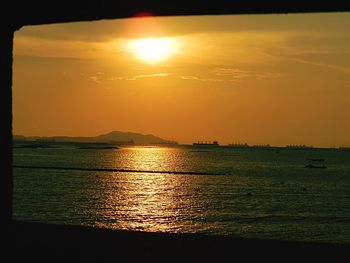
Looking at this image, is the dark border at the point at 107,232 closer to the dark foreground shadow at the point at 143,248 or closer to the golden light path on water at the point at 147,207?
the dark foreground shadow at the point at 143,248

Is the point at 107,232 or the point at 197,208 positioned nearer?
the point at 107,232

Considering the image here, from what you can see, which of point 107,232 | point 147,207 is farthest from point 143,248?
point 147,207

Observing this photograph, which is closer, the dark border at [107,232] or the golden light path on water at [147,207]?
the dark border at [107,232]

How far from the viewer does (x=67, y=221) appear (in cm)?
4803

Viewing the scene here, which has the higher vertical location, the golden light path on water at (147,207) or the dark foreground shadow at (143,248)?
the dark foreground shadow at (143,248)

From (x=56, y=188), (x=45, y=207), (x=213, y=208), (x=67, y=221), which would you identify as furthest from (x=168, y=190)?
(x=67, y=221)

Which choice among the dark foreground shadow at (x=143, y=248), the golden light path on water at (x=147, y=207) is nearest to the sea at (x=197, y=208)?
the golden light path on water at (x=147, y=207)

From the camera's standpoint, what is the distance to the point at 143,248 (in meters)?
8.93

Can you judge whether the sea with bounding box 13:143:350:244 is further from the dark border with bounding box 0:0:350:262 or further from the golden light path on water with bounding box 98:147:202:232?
the dark border with bounding box 0:0:350:262

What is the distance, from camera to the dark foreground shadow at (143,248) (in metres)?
8.23

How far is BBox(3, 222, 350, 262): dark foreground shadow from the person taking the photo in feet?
27.0

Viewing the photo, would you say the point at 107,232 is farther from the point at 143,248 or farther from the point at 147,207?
the point at 147,207

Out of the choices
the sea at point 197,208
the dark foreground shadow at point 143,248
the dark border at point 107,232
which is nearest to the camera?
the dark border at point 107,232

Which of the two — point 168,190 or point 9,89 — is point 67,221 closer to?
point 168,190
